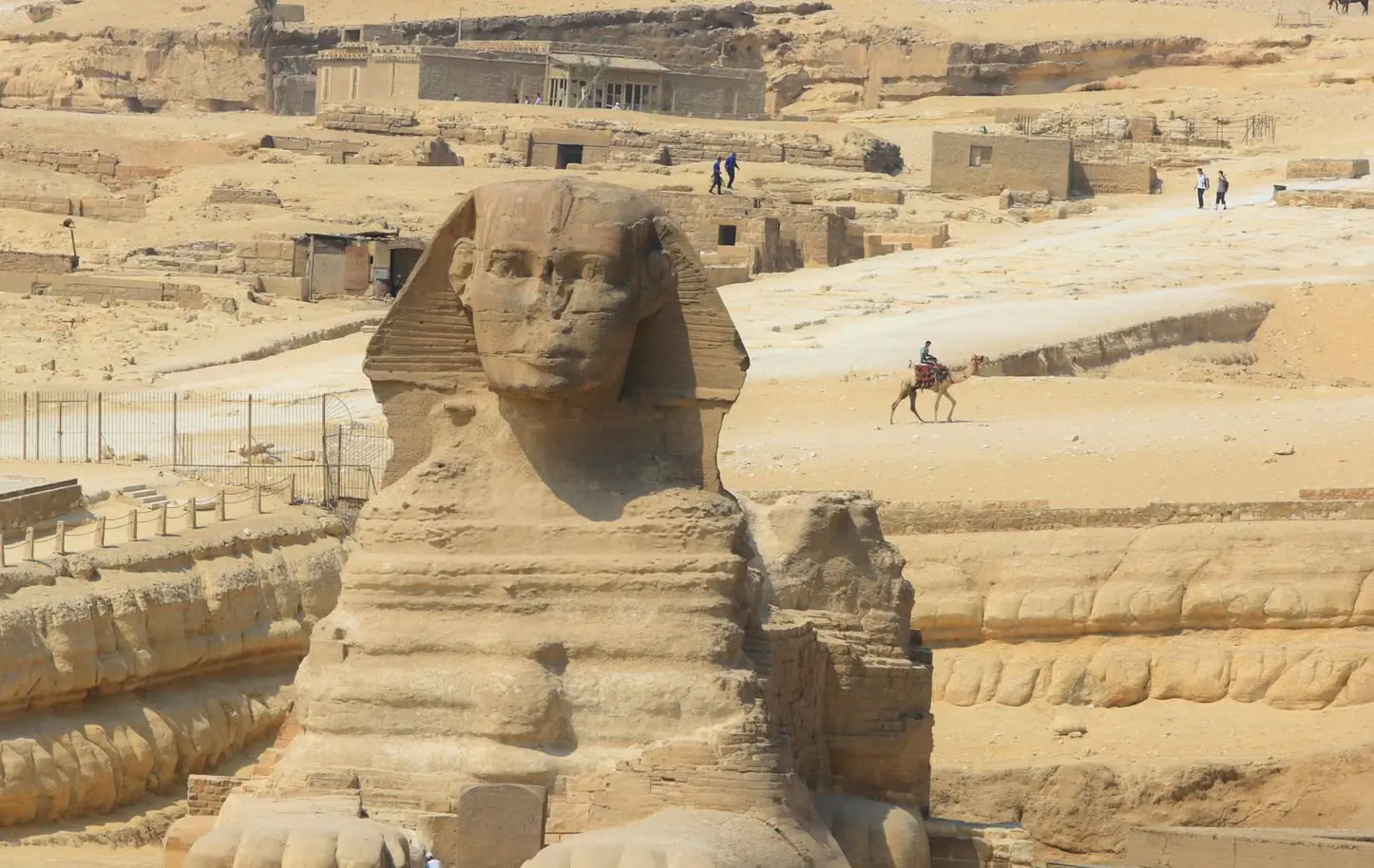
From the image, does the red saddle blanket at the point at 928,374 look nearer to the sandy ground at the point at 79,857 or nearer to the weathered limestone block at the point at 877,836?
the sandy ground at the point at 79,857

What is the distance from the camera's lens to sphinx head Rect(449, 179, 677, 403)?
32.9ft

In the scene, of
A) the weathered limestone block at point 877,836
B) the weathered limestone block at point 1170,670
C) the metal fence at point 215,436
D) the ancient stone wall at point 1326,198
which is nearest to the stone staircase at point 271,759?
the weathered limestone block at point 877,836

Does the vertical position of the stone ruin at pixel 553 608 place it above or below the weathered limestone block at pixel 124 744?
above

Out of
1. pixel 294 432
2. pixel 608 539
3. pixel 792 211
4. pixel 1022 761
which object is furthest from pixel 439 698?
pixel 792 211

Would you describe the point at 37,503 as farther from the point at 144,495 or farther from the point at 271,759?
the point at 271,759

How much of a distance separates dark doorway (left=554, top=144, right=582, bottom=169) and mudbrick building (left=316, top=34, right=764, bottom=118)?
8.79 metres

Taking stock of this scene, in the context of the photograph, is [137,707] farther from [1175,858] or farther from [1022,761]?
[1175,858]

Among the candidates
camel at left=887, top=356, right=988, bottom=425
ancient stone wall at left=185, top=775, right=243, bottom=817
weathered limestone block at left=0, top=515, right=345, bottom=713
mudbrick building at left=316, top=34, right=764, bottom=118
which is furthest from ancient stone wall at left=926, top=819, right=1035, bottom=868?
mudbrick building at left=316, top=34, right=764, bottom=118

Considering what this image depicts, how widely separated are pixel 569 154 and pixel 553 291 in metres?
49.1

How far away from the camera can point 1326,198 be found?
47531 millimetres

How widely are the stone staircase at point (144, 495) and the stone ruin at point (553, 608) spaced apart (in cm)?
1138

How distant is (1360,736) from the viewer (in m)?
17.2

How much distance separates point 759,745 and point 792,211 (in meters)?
35.5

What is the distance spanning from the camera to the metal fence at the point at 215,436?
2372 cm
